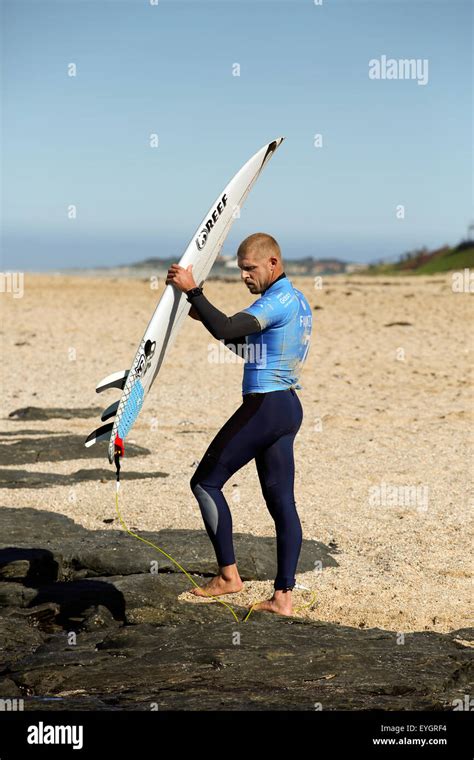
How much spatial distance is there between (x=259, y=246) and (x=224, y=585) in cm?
193

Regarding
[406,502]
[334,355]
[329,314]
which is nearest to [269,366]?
[406,502]

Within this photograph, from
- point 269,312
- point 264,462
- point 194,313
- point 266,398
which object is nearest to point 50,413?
point 194,313

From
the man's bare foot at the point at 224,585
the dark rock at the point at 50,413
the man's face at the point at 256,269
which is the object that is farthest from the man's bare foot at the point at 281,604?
the dark rock at the point at 50,413

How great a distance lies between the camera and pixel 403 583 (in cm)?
691

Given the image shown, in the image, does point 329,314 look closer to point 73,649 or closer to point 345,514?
point 345,514

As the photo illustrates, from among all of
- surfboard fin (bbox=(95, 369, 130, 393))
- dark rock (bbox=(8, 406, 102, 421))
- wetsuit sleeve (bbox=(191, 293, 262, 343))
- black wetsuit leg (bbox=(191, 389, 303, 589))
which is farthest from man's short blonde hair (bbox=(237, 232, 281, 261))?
dark rock (bbox=(8, 406, 102, 421))

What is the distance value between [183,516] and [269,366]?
2986mm

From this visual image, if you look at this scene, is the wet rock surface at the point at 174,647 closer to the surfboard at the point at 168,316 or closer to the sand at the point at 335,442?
the sand at the point at 335,442

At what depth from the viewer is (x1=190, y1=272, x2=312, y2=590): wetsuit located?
5730mm

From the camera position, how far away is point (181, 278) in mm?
5699

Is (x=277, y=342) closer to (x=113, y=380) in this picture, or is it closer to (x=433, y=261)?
(x=113, y=380)

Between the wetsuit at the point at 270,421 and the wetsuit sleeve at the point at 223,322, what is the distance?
0.08ft

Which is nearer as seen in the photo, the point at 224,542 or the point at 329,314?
the point at 224,542

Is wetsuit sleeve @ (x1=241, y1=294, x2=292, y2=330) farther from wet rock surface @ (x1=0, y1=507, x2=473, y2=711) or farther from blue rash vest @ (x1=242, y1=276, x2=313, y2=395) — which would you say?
wet rock surface @ (x1=0, y1=507, x2=473, y2=711)
